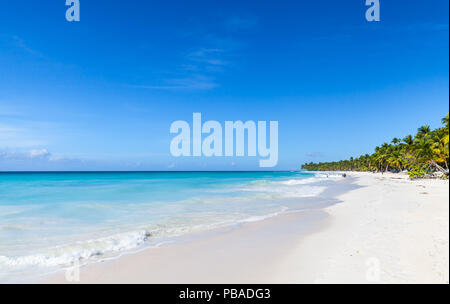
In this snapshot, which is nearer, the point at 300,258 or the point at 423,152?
the point at 300,258

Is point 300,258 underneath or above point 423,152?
underneath

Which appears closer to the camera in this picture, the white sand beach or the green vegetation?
the white sand beach

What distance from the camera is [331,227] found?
8.70 meters

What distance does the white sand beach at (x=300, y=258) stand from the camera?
14.8 feet

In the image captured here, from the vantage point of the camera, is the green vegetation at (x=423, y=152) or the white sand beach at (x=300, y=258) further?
the green vegetation at (x=423, y=152)

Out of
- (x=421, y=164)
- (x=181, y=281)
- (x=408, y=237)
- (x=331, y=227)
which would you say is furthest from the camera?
(x=421, y=164)

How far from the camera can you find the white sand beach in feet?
14.8

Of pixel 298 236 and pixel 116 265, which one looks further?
pixel 298 236

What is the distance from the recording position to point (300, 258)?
5566 millimetres
